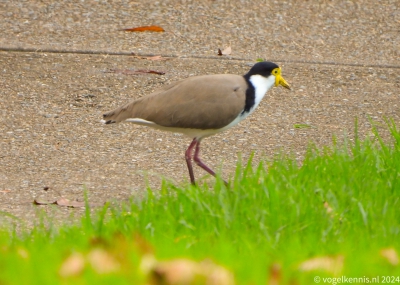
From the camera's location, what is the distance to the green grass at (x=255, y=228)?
10.3ft

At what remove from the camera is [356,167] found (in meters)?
4.87

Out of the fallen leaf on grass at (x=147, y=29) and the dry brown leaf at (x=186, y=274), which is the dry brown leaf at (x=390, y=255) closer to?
the dry brown leaf at (x=186, y=274)

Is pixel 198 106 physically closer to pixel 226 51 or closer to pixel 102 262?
pixel 102 262

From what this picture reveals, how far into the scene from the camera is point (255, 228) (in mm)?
4090

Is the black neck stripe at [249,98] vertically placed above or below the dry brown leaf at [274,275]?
below

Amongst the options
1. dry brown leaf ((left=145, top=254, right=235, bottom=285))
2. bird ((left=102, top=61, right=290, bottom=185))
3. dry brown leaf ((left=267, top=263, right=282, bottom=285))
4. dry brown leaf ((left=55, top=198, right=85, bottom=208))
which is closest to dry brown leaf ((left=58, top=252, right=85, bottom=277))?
dry brown leaf ((left=145, top=254, right=235, bottom=285))

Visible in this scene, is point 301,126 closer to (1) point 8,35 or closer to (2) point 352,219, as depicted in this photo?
(2) point 352,219

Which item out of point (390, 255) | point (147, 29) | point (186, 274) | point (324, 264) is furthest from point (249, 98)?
point (147, 29)

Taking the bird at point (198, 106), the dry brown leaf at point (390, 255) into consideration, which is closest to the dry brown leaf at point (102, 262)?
the dry brown leaf at point (390, 255)

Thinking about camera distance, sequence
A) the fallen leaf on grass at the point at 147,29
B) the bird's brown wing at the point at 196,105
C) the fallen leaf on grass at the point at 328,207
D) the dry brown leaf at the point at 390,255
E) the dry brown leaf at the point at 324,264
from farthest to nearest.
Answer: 1. the fallen leaf on grass at the point at 147,29
2. the bird's brown wing at the point at 196,105
3. the fallen leaf on grass at the point at 328,207
4. the dry brown leaf at the point at 390,255
5. the dry brown leaf at the point at 324,264

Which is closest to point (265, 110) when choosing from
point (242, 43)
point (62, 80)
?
point (242, 43)

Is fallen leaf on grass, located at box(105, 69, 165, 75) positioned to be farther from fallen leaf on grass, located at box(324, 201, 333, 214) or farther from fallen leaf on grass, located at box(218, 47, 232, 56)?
fallen leaf on grass, located at box(324, 201, 333, 214)

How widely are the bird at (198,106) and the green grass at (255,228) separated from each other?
413 millimetres

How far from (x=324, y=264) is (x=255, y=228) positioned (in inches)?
36.7
